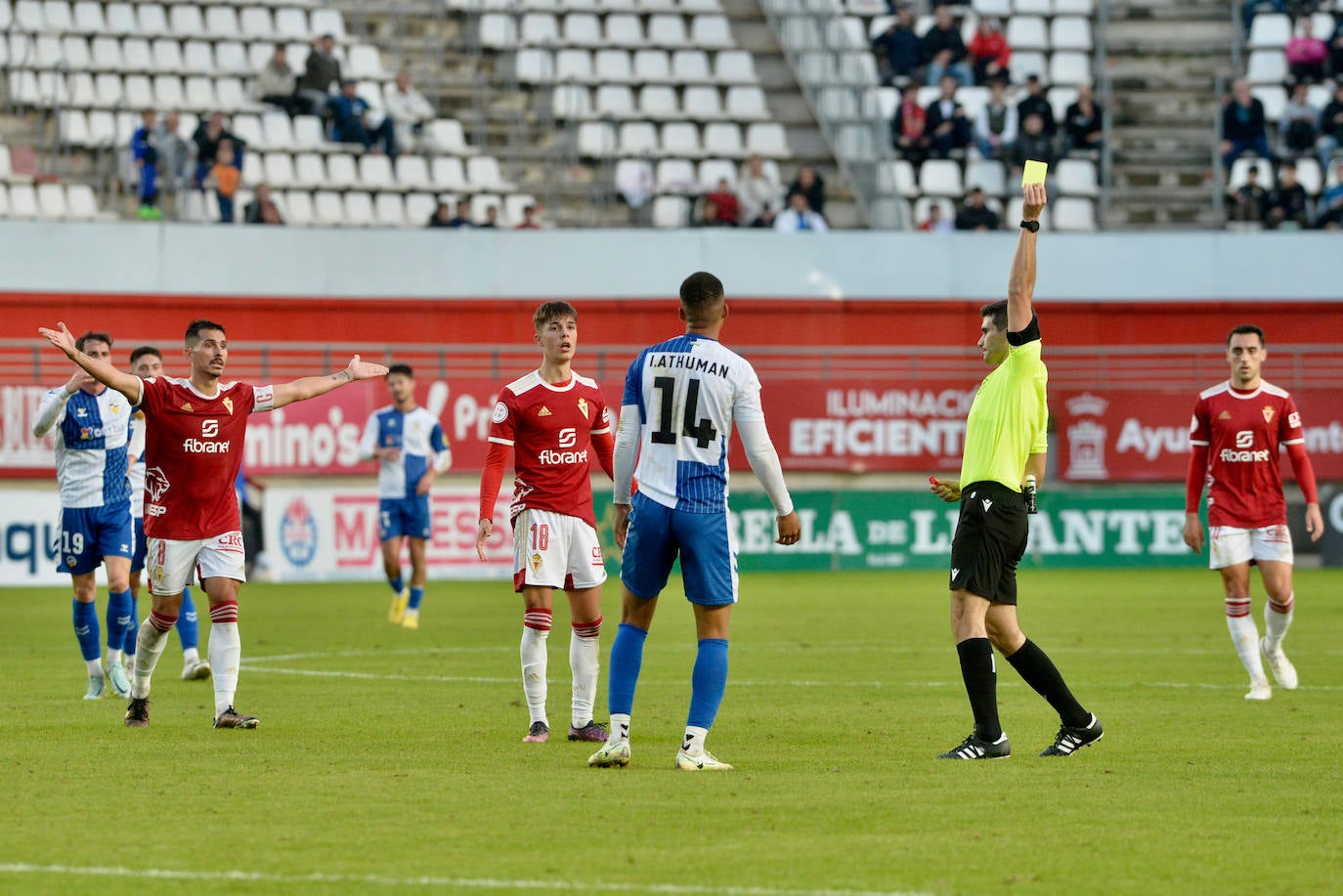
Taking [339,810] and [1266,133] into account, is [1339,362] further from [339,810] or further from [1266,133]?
[339,810]

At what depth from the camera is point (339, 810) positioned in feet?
26.0

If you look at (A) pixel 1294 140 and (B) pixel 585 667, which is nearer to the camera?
(B) pixel 585 667

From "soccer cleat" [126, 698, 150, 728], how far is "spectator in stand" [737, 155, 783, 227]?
20890 millimetres

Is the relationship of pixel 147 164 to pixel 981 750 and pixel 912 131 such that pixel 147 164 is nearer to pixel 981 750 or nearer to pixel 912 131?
pixel 912 131

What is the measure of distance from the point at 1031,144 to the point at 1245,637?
1988 centimetres

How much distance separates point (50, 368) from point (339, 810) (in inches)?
836

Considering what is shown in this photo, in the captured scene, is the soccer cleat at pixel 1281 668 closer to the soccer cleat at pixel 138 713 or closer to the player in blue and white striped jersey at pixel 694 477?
the player in blue and white striped jersey at pixel 694 477

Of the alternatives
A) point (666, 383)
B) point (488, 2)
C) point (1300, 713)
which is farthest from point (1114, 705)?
point (488, 2)

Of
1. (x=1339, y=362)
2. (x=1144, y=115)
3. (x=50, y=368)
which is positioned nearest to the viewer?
(x=50, y=368)

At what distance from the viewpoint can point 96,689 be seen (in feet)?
→ 42.6

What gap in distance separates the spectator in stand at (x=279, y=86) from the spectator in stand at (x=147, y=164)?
249 centimetres

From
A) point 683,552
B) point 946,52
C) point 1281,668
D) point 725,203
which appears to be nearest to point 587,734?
point 683,552

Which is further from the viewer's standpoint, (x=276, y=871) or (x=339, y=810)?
(x=339, y=810)

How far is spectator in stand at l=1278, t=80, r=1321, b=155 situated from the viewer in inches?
1276
